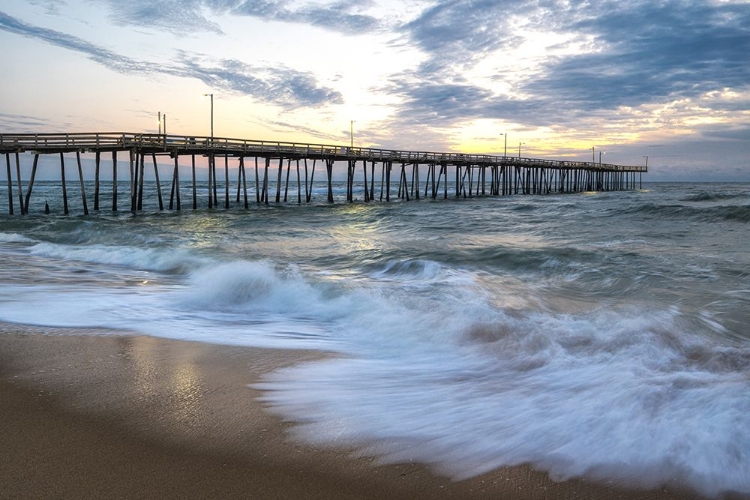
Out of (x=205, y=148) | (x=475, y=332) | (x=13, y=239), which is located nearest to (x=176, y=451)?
(x=475, y=332)

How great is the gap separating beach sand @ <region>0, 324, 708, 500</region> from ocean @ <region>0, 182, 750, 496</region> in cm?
19

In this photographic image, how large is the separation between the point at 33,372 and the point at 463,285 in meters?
6.59

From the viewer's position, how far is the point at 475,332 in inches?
254

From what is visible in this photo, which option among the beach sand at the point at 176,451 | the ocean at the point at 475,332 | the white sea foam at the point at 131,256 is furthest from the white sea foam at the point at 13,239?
the beach sand at the point at 176,451

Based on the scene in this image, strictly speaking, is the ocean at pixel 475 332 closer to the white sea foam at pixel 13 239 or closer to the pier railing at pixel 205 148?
the white sea foam at pixel 13 239

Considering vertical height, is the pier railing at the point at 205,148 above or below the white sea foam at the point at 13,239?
above

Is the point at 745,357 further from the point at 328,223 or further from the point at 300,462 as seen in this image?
the point at 328,223

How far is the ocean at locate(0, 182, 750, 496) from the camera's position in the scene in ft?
11.8

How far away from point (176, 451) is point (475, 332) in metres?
3.93

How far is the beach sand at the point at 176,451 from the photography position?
291cm

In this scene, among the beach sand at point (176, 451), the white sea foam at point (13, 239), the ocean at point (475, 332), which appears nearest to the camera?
the beach sand at point (176, 451)

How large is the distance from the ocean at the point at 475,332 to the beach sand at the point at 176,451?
0.64 ft

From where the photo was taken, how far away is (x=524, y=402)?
438 cm

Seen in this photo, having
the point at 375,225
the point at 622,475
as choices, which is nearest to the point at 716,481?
the point at 622,475
